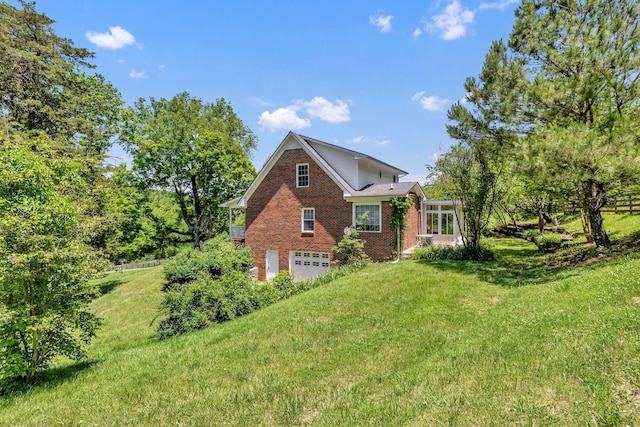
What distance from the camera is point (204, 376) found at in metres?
5.50

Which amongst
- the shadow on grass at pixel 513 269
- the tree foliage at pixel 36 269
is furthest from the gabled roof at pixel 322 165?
the tree foliage at pixel 36 269

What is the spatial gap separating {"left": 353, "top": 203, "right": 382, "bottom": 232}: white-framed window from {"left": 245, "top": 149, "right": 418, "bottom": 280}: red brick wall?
278 mm

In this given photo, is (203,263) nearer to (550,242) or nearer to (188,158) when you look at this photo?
(188,158)

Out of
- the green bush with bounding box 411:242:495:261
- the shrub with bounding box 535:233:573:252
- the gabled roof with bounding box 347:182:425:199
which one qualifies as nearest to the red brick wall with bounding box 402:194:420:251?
the gabled roof with bounding box 347:182:425:199

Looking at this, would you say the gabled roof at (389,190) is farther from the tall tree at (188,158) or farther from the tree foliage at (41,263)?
the tall tree at (188,158)

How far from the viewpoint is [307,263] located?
18.2m

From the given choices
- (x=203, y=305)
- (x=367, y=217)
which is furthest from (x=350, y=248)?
(x=203, y=305)

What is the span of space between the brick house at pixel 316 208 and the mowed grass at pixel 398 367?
293 inches

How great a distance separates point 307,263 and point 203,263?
19.2ft

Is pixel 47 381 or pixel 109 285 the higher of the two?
pixel 47 381

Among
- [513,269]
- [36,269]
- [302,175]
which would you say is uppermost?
[302,175]

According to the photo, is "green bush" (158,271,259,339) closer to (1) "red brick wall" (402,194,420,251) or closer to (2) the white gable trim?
(2) the white gable trim

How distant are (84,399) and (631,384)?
25.4 ft

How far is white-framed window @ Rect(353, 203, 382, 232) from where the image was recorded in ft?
53.0
